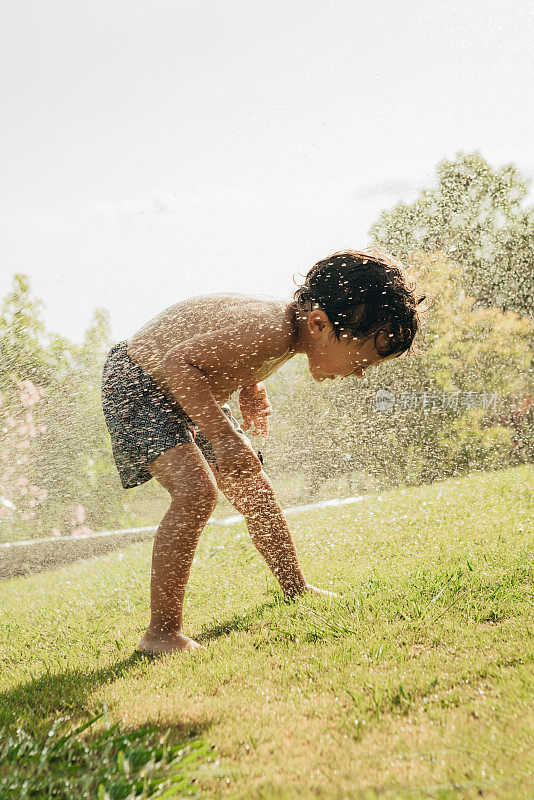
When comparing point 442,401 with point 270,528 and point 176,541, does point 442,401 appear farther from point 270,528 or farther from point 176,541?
point 176,541

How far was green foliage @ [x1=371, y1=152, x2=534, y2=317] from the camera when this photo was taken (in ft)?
27.8

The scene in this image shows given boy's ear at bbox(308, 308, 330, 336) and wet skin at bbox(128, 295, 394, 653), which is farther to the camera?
boy's ear at bbox(308, 308, 330, 336)

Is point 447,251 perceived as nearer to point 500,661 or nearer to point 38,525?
point 38,525

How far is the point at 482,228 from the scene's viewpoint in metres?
8.64

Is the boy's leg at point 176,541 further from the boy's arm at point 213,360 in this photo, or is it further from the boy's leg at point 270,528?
the boy's leg at point 270,528

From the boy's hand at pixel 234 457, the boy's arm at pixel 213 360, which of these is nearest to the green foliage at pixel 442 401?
the boy's arm at pixel 213 360

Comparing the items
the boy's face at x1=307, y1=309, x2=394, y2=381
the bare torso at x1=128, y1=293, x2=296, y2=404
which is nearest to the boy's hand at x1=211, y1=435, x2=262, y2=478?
the bare torso at x1=128, y1=293, x2=296, y2=404

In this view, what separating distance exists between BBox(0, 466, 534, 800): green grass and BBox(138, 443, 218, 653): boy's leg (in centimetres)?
10

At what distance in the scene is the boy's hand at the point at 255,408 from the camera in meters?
2.54

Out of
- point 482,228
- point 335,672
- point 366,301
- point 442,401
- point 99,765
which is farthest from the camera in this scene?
point 482,228

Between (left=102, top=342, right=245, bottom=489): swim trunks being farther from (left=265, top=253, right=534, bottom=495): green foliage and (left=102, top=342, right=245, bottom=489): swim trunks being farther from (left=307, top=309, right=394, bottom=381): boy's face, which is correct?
(left=265, top=253, right=534, bottom=495): green foliage

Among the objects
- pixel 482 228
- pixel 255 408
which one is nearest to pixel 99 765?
pixel 255 408

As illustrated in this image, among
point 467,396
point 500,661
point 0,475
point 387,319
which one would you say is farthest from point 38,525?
point 467,396

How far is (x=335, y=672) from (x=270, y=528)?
762 mm
